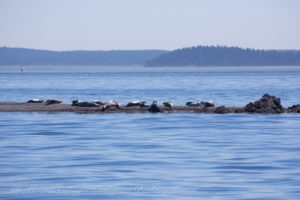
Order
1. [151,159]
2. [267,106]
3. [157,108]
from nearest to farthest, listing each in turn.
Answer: [151,159] → [267,106] → [157,108]

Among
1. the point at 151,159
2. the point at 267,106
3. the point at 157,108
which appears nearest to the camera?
the point at 151,159

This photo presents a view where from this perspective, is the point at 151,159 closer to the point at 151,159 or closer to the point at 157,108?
the point at 151,159

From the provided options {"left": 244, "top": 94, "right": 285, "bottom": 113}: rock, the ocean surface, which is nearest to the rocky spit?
{"left": 244, "top": 94, "right": 285, "bottom": 113}: rock

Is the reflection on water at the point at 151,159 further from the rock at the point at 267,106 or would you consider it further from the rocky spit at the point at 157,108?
the rocky spit at the point at 157,108

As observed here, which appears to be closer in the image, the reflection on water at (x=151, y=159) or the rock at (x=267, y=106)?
the reflection on water at (x=151, y=159)

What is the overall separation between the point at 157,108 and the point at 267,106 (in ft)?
20.2

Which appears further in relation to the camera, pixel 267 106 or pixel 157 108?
pixel 157 108

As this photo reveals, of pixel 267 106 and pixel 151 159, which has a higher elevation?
pixel 267 106

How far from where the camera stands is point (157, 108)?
33625 millimetres

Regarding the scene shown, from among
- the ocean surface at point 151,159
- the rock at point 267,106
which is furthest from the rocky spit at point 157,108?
the ocean surface at point 151,159

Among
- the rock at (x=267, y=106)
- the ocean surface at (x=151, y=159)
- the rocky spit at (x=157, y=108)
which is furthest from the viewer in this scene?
the rocky spit at (x=157, y=108)

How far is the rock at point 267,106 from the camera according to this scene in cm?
3238

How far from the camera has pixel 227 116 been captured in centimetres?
3105

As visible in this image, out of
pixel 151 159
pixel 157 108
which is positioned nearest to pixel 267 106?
pixel 157 108
